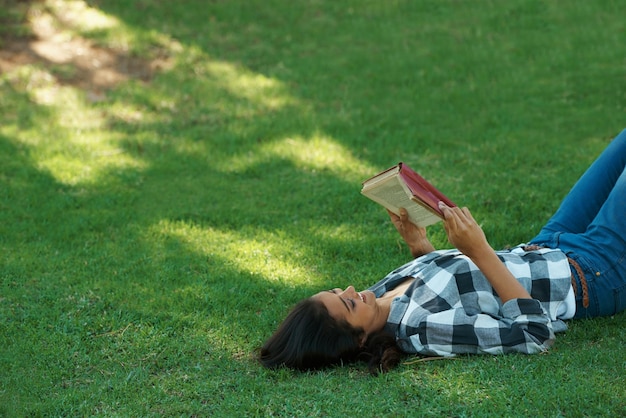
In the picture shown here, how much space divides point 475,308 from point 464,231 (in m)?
0.45

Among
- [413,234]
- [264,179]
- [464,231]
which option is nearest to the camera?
[464,231]

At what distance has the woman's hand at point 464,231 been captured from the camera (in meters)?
4.05

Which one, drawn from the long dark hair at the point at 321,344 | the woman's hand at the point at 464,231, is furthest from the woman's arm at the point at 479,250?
the long dark hair at the point at 321,344

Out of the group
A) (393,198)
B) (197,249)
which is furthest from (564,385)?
(197,249)

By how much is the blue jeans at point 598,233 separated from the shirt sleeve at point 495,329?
1.43 feet

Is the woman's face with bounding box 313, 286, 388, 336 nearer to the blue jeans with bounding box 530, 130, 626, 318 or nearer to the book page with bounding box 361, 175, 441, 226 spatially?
the book page with bounding box 361, 175, 441, 226

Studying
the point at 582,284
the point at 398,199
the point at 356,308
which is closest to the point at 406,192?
the point at 398,199

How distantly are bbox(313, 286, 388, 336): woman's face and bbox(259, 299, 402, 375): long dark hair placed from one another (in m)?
0.03

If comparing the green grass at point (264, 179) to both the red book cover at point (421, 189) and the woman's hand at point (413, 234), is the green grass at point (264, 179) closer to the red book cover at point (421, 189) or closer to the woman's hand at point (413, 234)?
the woman's hand at point (413, 234)

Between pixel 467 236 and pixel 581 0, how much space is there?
7.55 m

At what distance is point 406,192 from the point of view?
4051 millimetres

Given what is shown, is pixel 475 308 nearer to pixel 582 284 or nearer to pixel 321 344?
pixel 582 284

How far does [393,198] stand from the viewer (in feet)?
14.3

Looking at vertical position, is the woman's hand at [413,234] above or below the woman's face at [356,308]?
above
